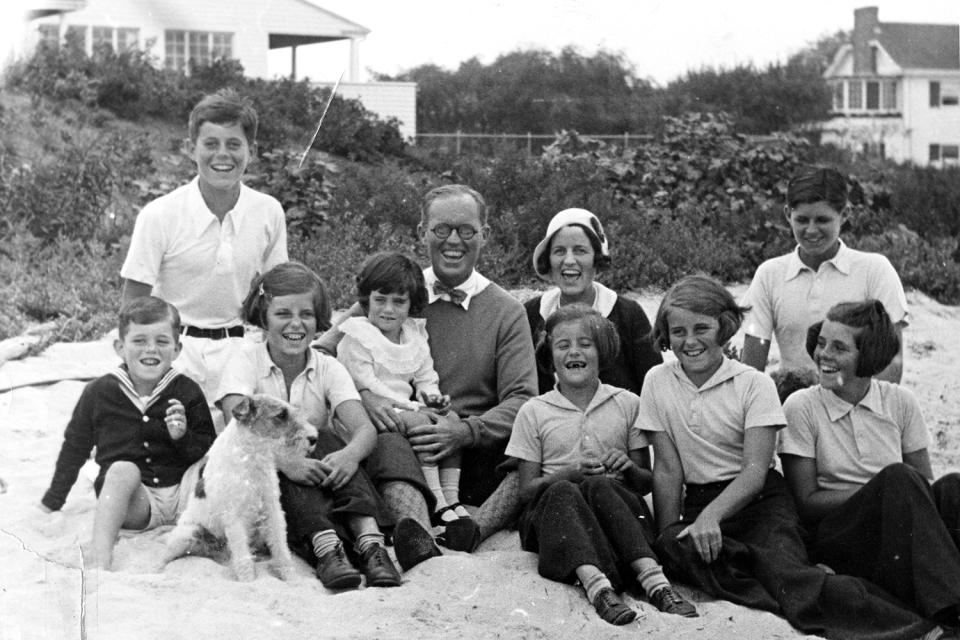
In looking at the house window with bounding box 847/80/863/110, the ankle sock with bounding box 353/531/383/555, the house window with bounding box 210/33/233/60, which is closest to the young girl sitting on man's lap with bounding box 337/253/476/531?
the ankle sock with bounding box 353/531/383/555

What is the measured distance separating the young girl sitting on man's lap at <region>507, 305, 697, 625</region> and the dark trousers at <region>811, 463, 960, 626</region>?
655 millimetres

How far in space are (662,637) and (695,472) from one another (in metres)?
0.81

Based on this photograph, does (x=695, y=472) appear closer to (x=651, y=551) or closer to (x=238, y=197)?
(x=651, y=551)

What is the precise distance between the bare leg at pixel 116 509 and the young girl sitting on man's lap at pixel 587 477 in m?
1.35

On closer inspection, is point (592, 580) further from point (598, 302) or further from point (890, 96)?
point (890, 96)

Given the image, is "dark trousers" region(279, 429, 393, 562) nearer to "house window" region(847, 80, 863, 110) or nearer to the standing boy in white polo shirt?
the standing boy in white polo shirt

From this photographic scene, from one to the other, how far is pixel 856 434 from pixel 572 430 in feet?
3.37

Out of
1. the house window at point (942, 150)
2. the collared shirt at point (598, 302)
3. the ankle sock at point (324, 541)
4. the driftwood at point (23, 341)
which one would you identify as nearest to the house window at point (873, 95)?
the house window at point (942, 150)

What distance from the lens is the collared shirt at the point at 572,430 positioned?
13.6ft

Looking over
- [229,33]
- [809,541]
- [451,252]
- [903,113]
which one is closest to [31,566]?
[451,252]

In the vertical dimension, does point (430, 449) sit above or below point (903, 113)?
below

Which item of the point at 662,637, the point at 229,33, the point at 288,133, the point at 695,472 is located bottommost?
the point at 662,637

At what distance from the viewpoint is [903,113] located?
24.3 metres

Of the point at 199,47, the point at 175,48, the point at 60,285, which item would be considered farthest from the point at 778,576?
the point at 175,48
